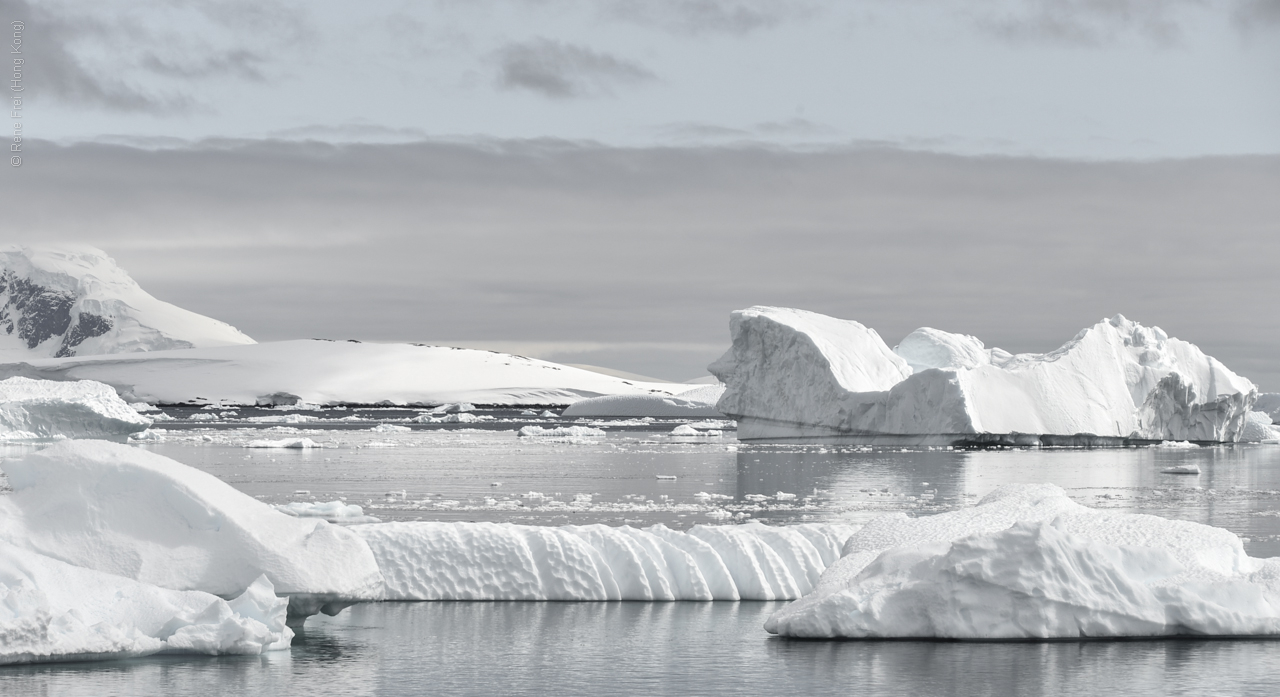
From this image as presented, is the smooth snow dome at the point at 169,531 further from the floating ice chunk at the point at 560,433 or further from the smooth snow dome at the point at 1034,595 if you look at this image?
the floating ice chunk at the point at 560,433

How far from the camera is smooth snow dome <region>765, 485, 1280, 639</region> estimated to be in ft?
28.3

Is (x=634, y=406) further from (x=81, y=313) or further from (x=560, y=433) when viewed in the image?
(x=81, y=313)

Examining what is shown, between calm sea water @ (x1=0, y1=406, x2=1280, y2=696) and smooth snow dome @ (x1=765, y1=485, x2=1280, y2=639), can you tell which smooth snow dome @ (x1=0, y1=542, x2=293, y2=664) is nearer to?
calm sea water @ (x1=0, y1=406, x2=1280, y2=696)

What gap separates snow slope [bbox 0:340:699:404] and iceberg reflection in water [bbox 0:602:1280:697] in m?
90.9

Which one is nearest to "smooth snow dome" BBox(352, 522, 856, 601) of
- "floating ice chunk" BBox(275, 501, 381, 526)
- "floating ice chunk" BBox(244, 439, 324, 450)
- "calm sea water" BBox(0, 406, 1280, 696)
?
"calm sea water" BBox(0, 406, 1280, 696)

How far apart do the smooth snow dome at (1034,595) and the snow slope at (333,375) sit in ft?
299

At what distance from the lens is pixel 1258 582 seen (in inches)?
360

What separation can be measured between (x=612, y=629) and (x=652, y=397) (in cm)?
8177

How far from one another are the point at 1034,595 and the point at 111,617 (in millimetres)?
5914

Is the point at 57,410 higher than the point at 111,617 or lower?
higher

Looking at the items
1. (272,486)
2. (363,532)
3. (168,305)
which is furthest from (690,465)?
(168,305)

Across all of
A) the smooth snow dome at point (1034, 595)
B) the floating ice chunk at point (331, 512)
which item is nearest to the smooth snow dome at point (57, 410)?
the floating ice chunk at point (331, 512)

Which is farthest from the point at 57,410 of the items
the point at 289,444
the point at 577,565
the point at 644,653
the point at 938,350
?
the point at 644,653

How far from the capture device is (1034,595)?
864 centimetres
